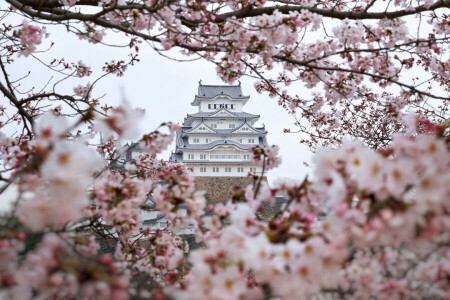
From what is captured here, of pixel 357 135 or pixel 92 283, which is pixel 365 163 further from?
pixel 357 135

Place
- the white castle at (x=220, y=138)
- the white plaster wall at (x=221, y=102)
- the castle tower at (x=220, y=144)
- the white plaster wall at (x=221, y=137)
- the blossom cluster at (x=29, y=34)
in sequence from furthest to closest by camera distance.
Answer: the white plaster wall at (x=221, y=102) < the white plaster wall at (x=221, y=137) < the white castle at (x=220, y=138) < the castle tower at (x=220, y=144) < the blossom cluster at (x=29, y=34)

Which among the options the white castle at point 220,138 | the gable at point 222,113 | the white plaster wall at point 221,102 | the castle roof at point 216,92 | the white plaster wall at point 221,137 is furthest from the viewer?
the white plaster wall at point 221,102

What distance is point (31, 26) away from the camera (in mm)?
3002

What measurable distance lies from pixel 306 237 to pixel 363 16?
8.37 ft

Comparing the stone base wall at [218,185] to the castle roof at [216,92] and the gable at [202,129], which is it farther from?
the castle roof at [216,92]

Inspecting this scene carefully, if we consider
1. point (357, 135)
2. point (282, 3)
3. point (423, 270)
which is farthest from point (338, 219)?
point (357, 135)

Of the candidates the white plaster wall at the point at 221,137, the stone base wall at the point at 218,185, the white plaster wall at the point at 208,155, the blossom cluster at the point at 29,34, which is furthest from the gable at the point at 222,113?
the blossom cluster at the point at 29,34

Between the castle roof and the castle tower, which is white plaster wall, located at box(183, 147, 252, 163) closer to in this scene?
the castle tower

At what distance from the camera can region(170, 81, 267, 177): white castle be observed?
2628 centimetres

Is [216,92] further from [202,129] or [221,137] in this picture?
[221,137]

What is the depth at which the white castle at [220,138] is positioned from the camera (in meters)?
26.3

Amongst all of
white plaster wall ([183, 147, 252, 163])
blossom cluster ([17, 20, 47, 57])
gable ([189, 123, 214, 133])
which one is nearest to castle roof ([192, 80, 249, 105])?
gable ([189, 123, 214, 133])

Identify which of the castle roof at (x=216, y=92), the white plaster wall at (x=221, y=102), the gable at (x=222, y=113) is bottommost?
the gable at (x=222, y=113)

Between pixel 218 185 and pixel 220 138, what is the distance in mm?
3754
